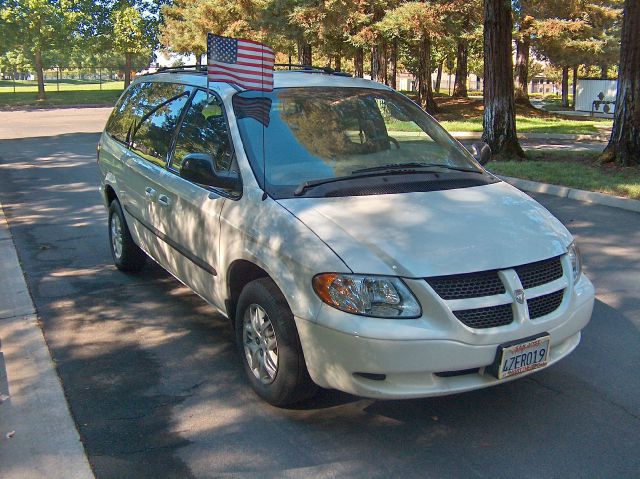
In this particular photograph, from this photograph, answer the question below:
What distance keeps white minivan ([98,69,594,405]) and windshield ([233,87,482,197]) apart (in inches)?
0.5

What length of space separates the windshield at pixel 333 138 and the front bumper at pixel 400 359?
3.34ft

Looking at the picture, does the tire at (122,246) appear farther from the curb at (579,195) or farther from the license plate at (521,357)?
the curb at (579,195)

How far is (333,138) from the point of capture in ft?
14.4

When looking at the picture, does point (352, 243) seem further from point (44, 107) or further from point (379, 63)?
point (44, 107)

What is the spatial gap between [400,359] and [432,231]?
0.74 m

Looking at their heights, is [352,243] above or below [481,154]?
below

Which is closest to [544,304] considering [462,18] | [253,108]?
[253,108]

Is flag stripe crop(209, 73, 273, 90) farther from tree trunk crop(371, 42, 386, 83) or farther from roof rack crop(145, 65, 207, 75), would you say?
tree trunk crop(371, 42, 386, 83)

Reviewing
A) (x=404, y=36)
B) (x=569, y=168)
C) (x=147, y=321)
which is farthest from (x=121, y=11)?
(x=147, y=321)

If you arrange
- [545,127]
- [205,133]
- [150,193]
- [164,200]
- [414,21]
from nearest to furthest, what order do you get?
1. [205,133]
2. [164,200]
3. [150,193]
4. [545,127]
5. [414,21]

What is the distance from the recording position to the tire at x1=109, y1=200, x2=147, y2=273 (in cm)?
612

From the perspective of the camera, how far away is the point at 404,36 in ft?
82.9

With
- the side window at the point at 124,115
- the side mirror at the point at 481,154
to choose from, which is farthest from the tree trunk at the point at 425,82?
the side mirror at the point at 481,154

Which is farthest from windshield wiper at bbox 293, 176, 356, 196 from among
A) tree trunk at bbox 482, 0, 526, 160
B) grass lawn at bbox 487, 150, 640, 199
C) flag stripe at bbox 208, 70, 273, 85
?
tree trunk at bbox 482, 0, 526, 160
